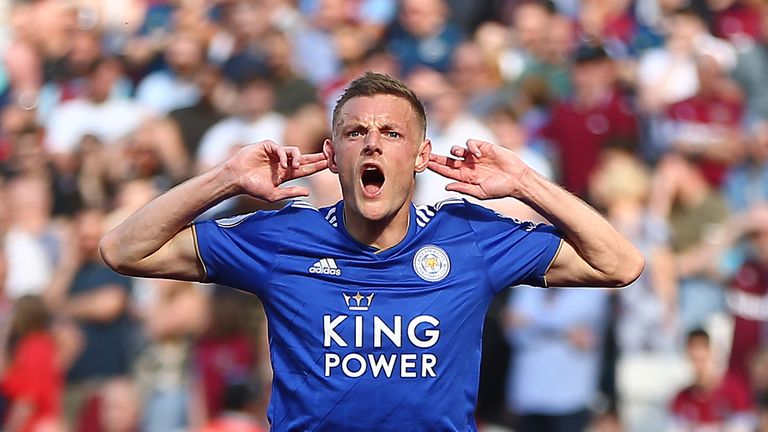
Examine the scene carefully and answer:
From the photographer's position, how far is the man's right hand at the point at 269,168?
19.5 feet

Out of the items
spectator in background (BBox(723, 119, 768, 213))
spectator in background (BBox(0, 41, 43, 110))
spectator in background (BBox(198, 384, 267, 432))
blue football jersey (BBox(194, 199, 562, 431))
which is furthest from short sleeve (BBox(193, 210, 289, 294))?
spectator in background (BBox(0, 41, 43, 110))

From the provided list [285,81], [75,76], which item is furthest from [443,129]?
[75,76]

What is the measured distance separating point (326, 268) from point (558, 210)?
3.00 feet

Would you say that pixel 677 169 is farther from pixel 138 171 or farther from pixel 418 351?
pixel 418 351

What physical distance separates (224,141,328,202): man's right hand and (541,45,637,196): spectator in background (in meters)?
5.93

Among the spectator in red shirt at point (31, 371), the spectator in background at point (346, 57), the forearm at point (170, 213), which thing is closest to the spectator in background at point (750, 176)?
the spectator in background at point (346, 57)

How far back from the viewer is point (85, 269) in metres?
11.8

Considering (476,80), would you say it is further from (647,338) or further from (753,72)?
(647,338)

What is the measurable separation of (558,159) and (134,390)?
3.58m

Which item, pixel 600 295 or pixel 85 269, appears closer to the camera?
pixel 600 295

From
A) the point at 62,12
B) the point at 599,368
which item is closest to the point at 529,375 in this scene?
the point at 599,368

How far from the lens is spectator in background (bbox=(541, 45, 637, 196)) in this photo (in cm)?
1179

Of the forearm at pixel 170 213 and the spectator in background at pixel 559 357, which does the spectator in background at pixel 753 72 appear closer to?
the spectator in background at pixel 559 357

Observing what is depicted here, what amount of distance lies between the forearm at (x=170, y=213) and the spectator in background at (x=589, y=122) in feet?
19.8
